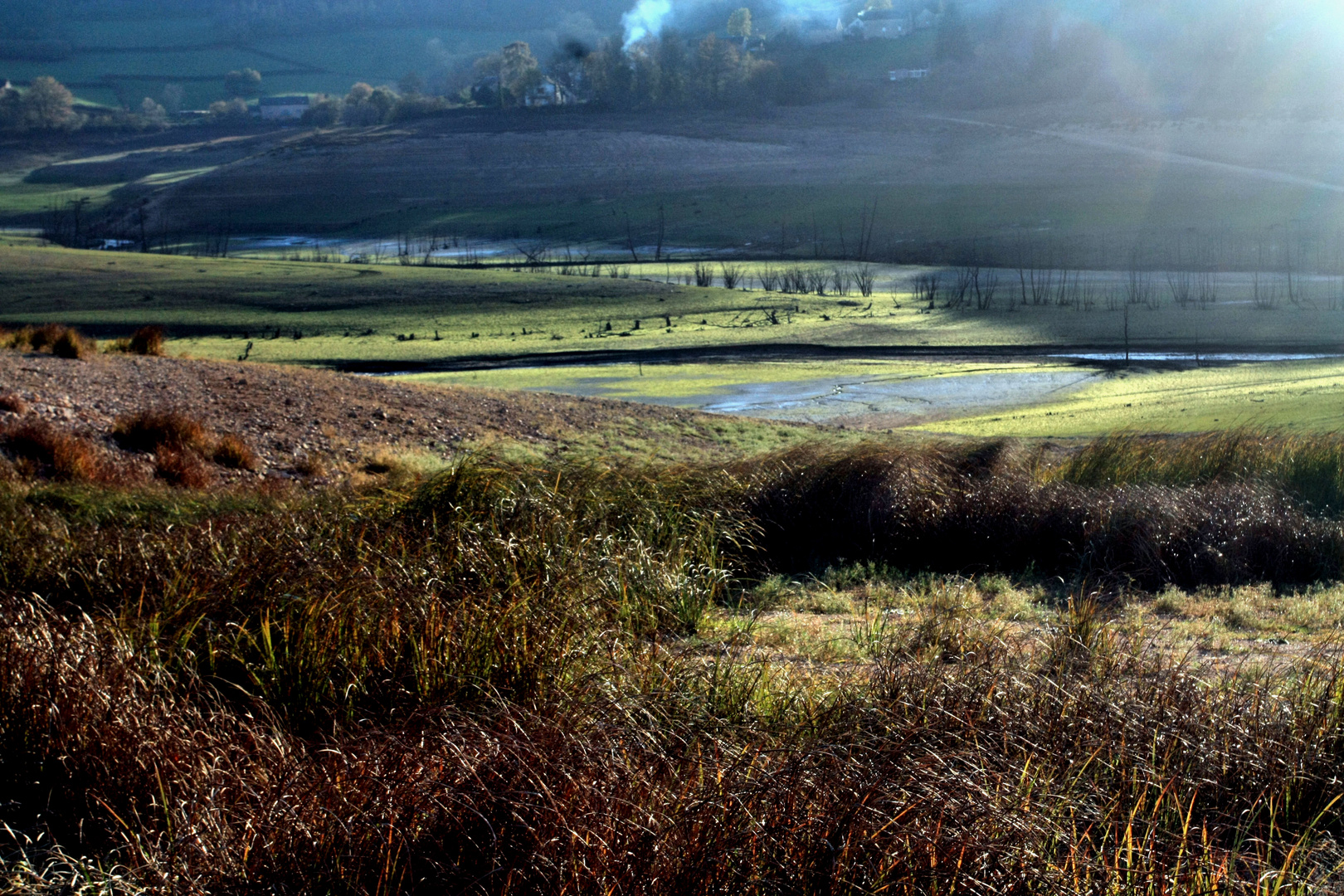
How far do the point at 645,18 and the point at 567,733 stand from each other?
193 metres

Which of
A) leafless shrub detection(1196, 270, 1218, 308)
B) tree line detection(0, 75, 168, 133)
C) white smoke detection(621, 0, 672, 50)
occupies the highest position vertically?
white smoke detection(621, 0, 672, 50)

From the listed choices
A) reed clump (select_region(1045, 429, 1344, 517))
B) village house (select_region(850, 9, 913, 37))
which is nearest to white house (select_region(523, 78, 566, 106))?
village house (select_region(850, 9, 913, 37))

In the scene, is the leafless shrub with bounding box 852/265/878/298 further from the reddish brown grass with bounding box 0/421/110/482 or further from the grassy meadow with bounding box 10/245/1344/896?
the reddish brown grass with bounding box 0/421/110/482

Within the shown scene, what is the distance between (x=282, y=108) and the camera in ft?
426

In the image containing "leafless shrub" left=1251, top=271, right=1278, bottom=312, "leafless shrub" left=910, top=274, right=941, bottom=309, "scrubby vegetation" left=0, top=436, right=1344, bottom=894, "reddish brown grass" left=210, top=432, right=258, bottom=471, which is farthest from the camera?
"leafless shrub" left=910, top=274, right=941, bottom=309

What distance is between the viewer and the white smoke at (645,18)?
167500mm

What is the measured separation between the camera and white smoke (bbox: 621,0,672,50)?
16750cm

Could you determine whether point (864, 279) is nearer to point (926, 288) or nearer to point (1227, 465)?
point (926, 288)

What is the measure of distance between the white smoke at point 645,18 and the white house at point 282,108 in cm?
4712

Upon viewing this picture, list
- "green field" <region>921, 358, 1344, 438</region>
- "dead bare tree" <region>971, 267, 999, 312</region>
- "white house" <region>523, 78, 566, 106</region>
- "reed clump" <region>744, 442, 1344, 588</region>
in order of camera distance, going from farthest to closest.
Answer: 1. "white house" <region>523, 78, 566, 106</region>
2. "dead bare tree" <region>971, 267, 999, 312</region>
3. "green field" <region>921, 358, 1344, 438</region>
4. "reed clump" <region>744, 442, 1344, 588</region>

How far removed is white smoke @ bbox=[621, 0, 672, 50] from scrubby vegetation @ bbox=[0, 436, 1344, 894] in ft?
536

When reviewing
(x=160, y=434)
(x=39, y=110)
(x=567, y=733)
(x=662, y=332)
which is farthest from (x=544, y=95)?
(x=567, y=733)

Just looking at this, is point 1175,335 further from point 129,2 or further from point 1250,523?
point 129,2

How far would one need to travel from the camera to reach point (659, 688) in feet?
16.4
